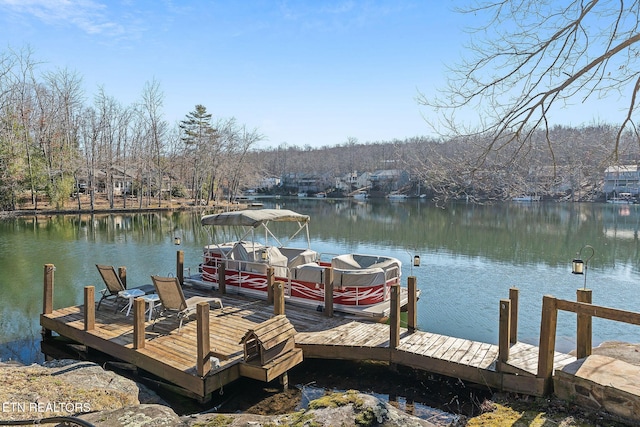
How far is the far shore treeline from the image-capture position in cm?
625

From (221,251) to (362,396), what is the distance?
787cm

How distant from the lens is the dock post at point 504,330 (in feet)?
21.1

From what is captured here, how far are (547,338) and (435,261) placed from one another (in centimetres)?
1395

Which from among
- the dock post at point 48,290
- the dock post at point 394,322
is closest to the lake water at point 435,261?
the dock post at point 48,290

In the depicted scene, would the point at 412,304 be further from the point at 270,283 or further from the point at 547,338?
the point at 270,283

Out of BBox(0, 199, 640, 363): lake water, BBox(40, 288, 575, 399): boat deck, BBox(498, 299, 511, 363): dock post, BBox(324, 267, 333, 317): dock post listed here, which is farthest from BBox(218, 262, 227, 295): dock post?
→ BBox(498, 299, 511, 363): dock post

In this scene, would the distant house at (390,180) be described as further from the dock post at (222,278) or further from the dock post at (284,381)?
the dock post at (284,381)

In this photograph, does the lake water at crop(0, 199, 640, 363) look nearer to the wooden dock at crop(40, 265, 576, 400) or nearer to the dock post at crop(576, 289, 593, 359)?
the wooden dock at crop(40, 265, 576, 400)

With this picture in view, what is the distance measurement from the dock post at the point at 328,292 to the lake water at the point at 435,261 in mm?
3164

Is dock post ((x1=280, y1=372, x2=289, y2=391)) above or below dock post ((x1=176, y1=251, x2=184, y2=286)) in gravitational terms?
below

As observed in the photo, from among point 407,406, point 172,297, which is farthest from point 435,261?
point 172,297

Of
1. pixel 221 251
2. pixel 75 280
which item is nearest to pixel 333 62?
pixel 221 251

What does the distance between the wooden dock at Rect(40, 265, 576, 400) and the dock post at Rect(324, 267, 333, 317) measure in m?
0.16

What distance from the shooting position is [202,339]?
21.1ft
